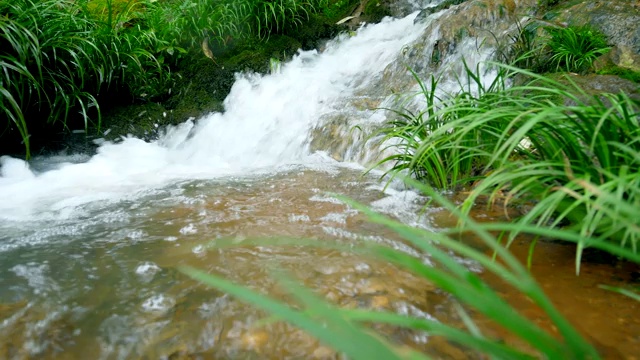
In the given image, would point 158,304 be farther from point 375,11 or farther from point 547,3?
point 375,11

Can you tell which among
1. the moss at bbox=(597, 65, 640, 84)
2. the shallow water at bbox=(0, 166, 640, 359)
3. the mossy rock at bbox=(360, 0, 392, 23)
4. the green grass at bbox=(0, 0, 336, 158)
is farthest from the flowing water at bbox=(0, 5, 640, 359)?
the mossy rock at bbox=(360, 0, 392, 23)

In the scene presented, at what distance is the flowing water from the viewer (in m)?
1.27

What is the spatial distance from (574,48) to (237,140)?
10.8ft

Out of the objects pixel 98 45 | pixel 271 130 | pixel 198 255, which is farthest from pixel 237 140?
pixel 198 255

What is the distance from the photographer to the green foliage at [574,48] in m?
3.53

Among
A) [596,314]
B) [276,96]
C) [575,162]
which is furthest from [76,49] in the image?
[596,314]

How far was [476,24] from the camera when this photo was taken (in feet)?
15.3

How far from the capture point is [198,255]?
1795 millimetres

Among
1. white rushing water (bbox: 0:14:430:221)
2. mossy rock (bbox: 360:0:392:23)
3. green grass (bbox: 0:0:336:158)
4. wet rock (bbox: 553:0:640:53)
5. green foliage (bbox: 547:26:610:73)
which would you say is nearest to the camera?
white rushing water (bbox: 0:14:430:221)

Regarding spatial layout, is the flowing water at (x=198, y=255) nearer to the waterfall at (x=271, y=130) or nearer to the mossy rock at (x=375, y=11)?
the waterfall at (x=271, y=130)

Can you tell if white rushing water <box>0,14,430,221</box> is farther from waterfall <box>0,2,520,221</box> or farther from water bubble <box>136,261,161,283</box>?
water bubble <box>136,261,161,283</box>

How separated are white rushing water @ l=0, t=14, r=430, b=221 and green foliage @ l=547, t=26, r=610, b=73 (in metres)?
1.88

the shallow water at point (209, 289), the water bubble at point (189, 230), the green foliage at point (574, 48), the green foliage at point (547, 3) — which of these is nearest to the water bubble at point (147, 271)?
the shallow water at point (209, 289)

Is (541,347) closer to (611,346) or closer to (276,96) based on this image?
(611,346)
